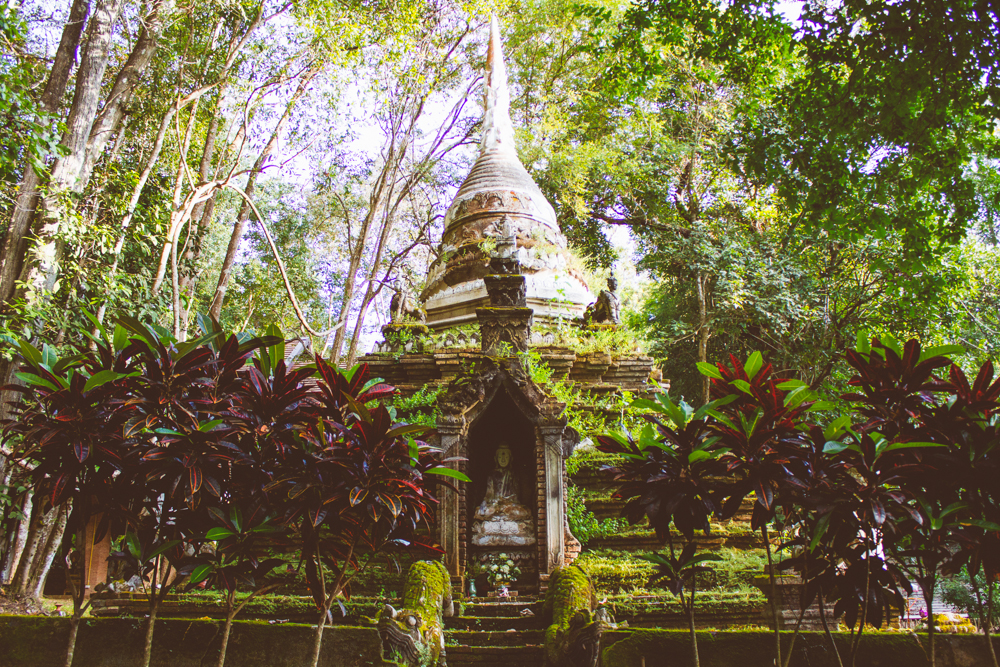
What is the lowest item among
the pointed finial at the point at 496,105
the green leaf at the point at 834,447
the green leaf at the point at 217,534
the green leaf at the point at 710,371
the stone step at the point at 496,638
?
the stone step at the point at 496,638

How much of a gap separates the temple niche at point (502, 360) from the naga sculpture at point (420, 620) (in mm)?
582

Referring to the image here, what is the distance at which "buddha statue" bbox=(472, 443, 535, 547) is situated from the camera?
5.69 meters

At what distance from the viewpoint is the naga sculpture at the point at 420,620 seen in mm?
3627

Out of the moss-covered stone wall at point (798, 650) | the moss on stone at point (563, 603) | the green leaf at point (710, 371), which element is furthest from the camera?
the moss on stone at point (563, 603)

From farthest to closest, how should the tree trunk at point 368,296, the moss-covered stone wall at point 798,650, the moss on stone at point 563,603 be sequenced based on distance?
1. the tree trunk at point 368,296
2. the moss on stone at point 563,603
3. the moss-covered stone wall at point 798,650

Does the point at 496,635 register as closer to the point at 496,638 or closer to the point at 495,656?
the point at 496,638

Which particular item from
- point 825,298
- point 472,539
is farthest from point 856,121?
point 825,298

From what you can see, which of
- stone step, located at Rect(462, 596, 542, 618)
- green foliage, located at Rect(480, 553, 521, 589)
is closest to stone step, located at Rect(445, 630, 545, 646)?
stone step, located at Rect(462, 596, 542, 618)

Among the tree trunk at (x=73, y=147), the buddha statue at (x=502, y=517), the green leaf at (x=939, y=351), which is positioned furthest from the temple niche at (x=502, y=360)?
the tree trunk at (x=73, y=147)

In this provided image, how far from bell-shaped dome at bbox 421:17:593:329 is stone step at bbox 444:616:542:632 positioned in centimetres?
658

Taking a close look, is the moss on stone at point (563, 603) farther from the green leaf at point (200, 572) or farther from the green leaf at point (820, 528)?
the green leaf at point (200, 572)

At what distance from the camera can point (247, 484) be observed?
3.01 m

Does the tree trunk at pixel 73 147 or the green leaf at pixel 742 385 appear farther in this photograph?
the tree trunk at pixel 73 147

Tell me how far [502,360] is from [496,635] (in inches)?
92.7
